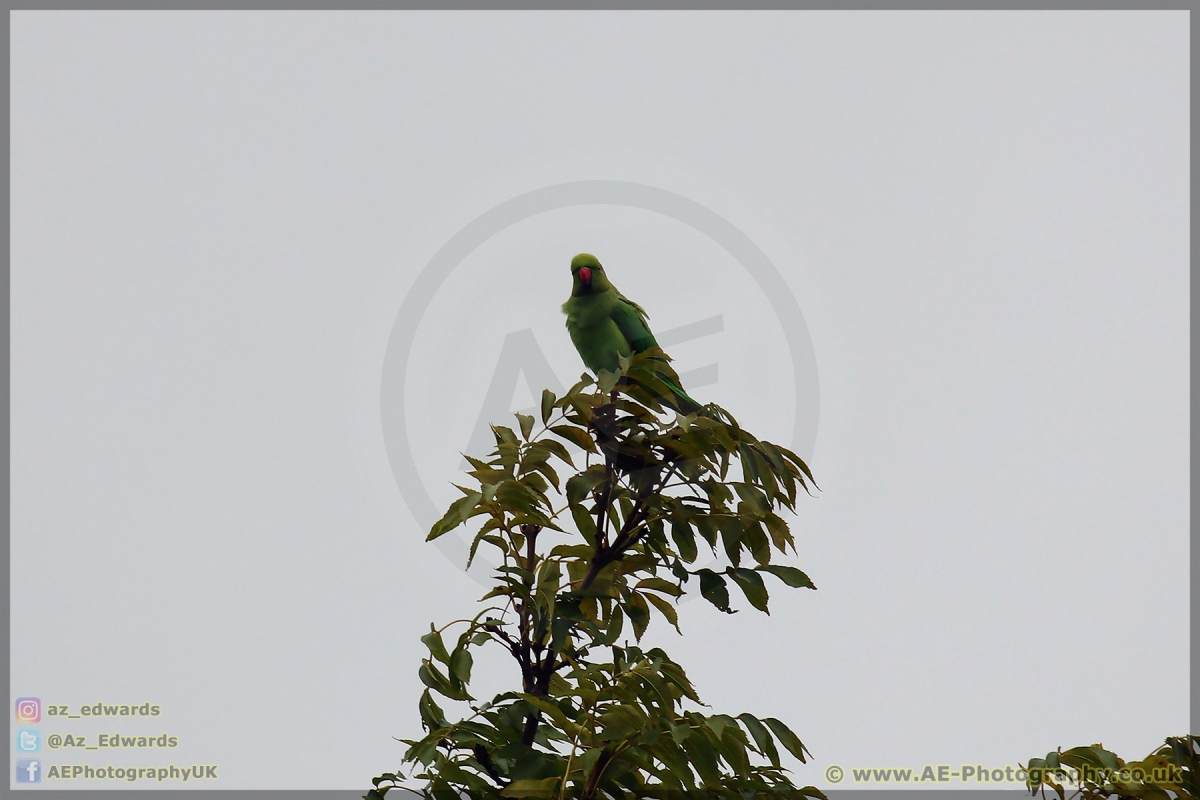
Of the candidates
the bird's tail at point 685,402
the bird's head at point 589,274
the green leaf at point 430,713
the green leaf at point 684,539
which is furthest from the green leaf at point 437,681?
the bird's head at point 589,274

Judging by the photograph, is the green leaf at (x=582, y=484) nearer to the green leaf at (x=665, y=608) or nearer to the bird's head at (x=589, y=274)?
the green leaf at (x=665, y=608)

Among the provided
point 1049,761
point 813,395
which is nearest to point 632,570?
point 1049,761

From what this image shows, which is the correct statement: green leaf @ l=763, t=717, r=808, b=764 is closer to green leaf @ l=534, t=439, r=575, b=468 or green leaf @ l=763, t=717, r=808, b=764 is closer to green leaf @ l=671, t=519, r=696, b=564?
green leaf @ l=671, t=519, r=696, b=564

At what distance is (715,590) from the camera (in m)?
1.58

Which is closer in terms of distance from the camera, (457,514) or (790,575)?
→ (457,514)

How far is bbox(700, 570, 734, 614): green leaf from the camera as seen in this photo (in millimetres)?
1572

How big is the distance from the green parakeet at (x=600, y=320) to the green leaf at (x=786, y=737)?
1142 mm

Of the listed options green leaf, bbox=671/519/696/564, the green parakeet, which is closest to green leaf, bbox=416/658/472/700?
green leaf, bbox=671/519/696/564

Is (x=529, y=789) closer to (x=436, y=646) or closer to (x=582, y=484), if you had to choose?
(x=436, y=646)

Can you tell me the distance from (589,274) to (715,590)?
1.16 metres

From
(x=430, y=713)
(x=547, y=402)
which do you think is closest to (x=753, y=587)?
(x=547, y=402)

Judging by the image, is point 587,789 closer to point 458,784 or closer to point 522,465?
point 458,784

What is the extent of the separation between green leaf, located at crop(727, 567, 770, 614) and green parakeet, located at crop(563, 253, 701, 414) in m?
0.96

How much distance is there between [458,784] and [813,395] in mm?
2889
